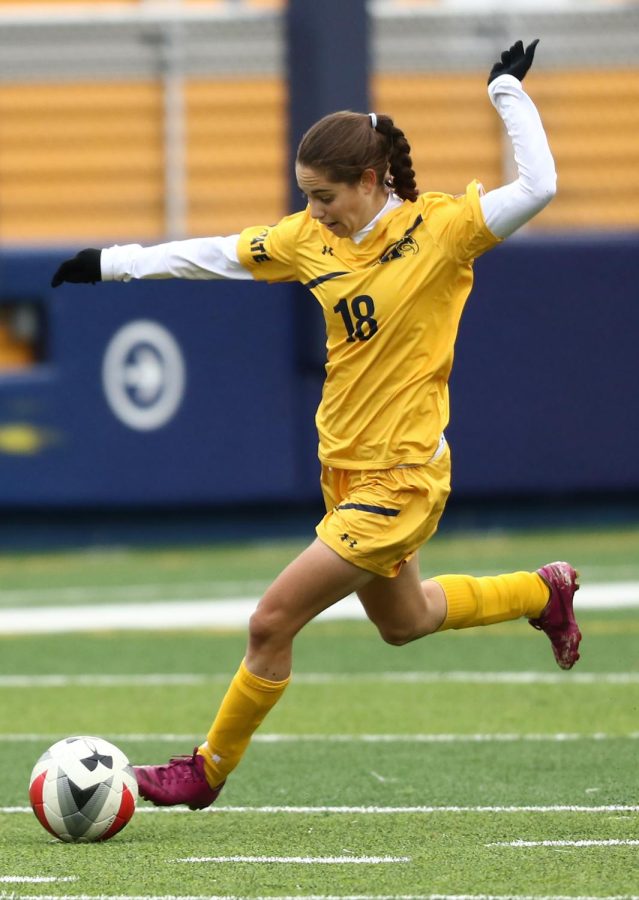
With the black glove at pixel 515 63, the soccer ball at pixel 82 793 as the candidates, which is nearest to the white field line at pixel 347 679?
the soccer ball at pixel 82 793

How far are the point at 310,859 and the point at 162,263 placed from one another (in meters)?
2.01

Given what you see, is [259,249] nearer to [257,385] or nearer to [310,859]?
[310,859]

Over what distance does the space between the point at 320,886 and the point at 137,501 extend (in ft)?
31.3

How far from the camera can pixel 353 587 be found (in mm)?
5441

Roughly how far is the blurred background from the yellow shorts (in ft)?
26.8

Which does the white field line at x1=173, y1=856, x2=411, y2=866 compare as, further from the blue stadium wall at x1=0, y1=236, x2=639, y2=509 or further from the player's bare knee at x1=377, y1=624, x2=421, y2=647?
the blue stadium wall at x1=0, y1=236, x2=639, y2=509

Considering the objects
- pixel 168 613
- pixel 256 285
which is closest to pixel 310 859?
pixel 168 613

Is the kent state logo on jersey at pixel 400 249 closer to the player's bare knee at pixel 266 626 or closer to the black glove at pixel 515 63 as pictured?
the black glove at pixel 515 63

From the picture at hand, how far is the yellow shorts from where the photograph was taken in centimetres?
538

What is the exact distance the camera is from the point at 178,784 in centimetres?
561

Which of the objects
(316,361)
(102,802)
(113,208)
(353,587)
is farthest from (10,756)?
(113,208)

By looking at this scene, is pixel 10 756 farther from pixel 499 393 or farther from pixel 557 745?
pixel 499 393

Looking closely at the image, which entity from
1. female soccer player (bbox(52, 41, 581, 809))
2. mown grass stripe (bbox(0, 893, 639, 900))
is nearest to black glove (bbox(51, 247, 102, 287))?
female soccer player (bbox(52, 41, 581, 809))

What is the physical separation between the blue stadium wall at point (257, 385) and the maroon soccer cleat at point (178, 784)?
814 centimetres
